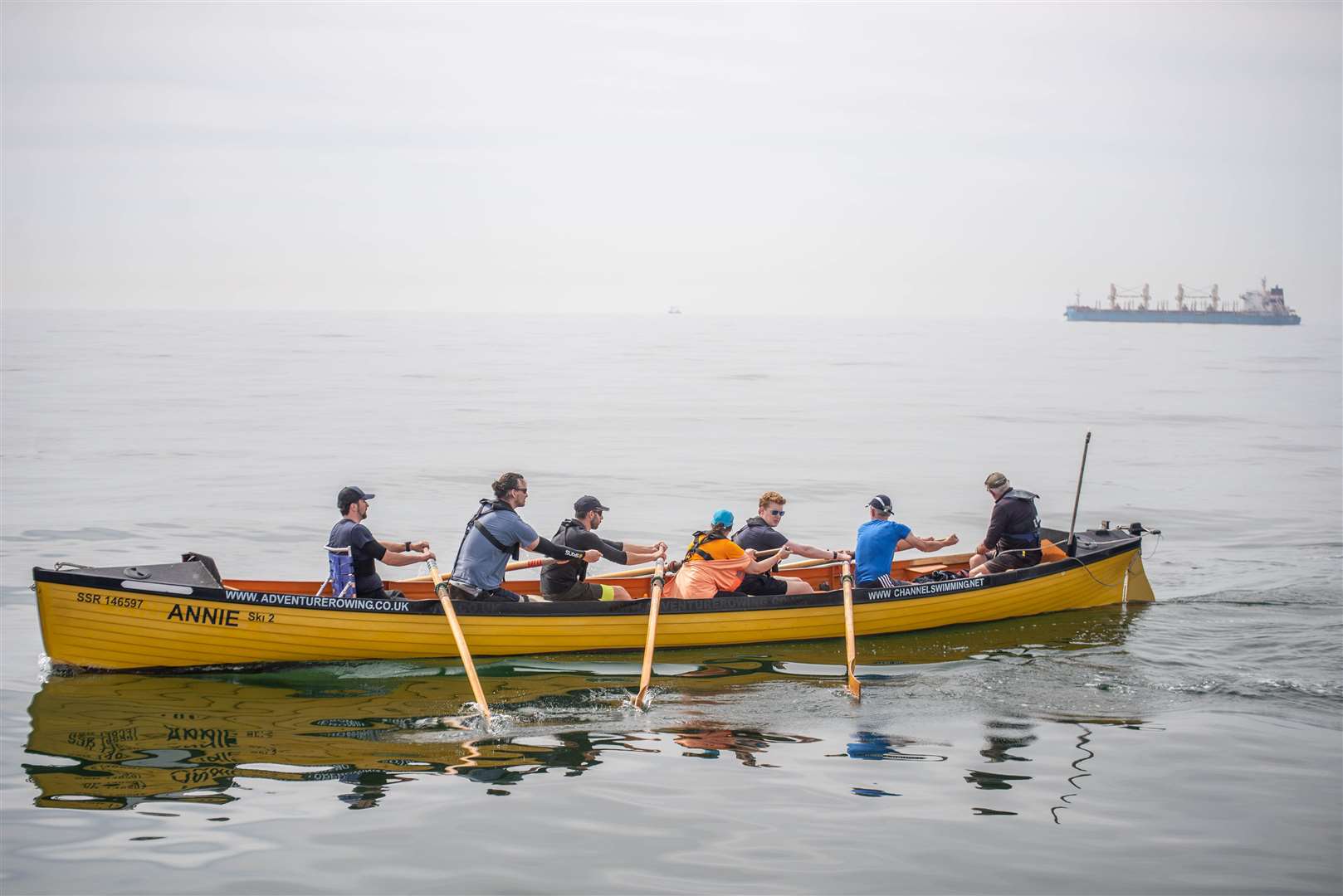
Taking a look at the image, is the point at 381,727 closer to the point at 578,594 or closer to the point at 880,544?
the point at 578,594

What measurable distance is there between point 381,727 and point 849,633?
5474 millimetres

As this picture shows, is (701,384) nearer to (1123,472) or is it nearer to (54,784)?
(1123,472)

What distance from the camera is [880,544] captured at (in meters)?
15.8

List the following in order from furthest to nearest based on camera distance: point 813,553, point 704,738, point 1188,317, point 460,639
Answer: point 1188,317
point 813,553
point 460,639
point 704,738

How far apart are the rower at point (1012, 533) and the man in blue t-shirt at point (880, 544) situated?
1.37m

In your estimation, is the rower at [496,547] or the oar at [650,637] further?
the rower at [496,547]

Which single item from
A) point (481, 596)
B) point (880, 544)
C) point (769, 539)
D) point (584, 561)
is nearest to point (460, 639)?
point (481, 596)

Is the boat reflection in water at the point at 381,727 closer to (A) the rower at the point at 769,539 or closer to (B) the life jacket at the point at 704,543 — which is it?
(A) the rower at the point at 769,539

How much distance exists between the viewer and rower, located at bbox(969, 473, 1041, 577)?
16.9 meters

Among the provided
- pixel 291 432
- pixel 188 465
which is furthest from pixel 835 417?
pixel 188 465

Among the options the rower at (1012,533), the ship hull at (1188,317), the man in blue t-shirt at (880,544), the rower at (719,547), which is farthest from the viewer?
the ship hull at (1188,317)

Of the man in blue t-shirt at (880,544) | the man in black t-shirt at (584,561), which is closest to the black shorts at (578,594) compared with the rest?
the man in black t-shirt at (584,561)

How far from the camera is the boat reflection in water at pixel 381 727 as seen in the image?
407 inches

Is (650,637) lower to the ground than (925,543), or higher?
lower
